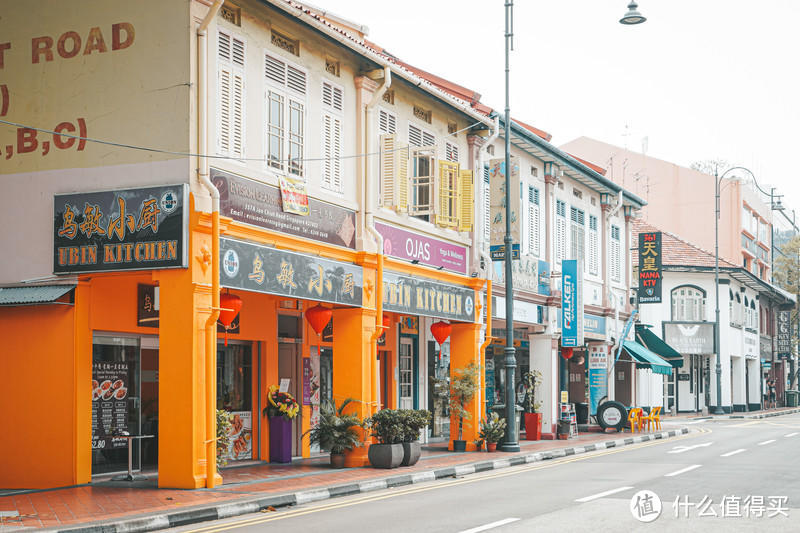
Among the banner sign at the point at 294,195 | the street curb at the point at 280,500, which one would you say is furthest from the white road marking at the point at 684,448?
the banner sign at the point at 294,195

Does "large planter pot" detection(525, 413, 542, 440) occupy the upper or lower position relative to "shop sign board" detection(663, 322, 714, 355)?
lower

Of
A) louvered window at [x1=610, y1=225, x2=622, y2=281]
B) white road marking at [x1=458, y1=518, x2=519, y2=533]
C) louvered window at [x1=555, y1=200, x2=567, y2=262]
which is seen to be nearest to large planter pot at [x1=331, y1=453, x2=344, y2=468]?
white road marking at [x1=458, y1=518, x2=519, y2=533]

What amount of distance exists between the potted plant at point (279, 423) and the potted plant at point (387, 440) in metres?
1.65

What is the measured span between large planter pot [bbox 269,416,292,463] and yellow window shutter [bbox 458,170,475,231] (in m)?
6.29

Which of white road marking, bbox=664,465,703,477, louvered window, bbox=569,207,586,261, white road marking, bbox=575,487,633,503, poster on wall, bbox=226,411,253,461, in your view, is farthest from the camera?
louvered window, bbox=569,207,586,261

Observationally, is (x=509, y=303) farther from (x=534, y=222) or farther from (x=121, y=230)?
(x=121, y=230)

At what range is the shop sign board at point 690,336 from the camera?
170 ft

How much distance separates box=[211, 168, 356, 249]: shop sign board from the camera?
15.2 meters

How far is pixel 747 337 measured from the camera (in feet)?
191

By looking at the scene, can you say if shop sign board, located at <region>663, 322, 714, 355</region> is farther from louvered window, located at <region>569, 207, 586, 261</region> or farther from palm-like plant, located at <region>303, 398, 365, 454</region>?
palm-like plant, located at <region>303, 398, 365, 454</region>

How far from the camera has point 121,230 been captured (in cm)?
1462

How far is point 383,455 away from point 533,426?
1034 cm

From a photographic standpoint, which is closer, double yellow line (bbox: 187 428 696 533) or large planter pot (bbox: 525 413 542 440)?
double yellow line (bbox: 187 428 696 533)

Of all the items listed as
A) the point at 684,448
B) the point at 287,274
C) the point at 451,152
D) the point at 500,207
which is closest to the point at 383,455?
A: the point at 287,274
